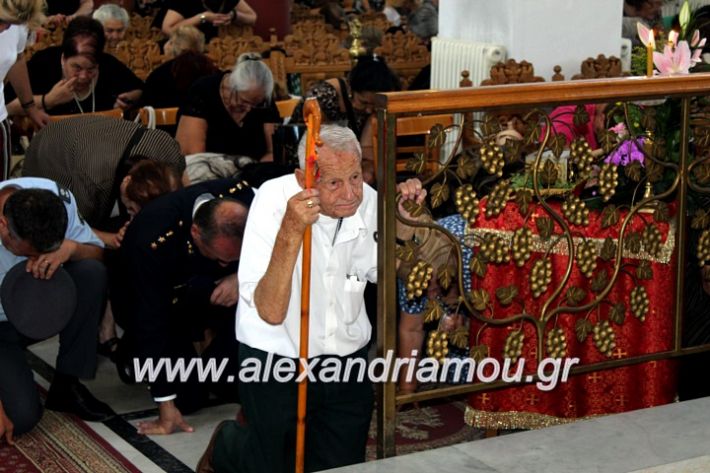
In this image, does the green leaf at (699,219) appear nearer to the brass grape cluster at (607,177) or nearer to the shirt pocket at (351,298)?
the brass grape cluster at (607,177)

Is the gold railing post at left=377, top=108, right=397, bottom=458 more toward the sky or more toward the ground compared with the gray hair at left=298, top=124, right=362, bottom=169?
more toward the ground

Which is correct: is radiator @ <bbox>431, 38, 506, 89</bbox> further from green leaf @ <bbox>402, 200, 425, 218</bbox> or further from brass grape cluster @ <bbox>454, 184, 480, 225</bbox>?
green leaf @ <bbox>402, 200, 425, 218</bbox>

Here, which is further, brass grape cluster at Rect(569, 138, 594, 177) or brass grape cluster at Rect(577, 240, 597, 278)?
brass grape cluster at Rect(577, 240, 597, 278)

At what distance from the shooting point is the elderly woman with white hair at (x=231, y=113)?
6160mm

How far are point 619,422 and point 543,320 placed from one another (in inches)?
14.3

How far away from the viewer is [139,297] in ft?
15.3

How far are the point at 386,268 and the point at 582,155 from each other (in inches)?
27.4

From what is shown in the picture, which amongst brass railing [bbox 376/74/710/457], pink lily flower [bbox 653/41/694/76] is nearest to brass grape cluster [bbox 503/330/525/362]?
brass railing [bbox 376/74/710/457]

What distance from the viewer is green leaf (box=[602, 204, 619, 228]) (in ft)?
12.6

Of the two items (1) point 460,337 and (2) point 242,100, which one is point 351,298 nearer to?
(1) point 460,337

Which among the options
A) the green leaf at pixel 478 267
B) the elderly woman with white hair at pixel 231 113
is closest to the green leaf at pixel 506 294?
the green leaf at pixel 478 267

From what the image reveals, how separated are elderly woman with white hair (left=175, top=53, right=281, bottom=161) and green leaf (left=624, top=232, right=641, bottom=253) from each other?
8.55ft

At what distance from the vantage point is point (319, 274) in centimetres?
368

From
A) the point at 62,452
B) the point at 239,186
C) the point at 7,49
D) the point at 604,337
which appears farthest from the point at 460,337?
the point at 7,49
